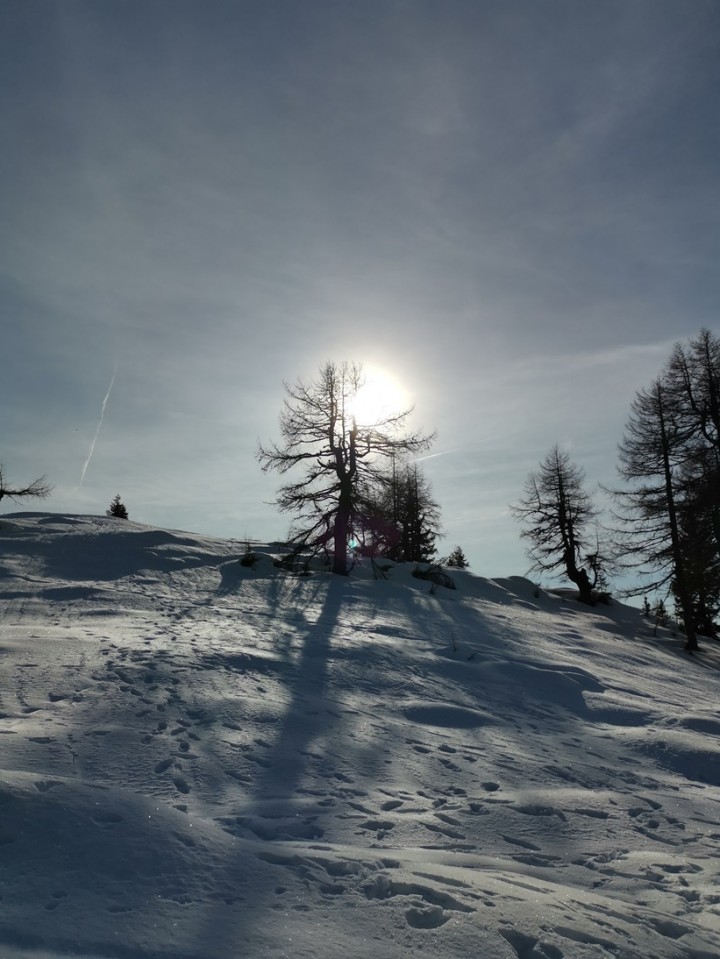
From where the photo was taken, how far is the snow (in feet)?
9.72

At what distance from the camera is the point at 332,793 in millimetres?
4945

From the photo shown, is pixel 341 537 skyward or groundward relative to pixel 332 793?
skyward

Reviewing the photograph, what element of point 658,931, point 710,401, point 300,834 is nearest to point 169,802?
point 300,834

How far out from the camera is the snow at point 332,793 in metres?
2.96

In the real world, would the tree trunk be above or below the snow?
above

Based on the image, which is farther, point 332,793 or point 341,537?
point 341,537

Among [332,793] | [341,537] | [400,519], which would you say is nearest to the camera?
[332,793]

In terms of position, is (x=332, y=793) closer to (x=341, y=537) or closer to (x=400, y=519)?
(x=341, y=537)

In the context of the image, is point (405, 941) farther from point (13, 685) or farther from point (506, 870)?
point (13, 685)

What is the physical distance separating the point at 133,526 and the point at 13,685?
16.4m

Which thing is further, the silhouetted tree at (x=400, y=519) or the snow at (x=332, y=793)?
the silhouetted tree at (x=400, y=519)

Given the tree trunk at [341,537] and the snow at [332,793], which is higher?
the tree trunk at [341,537]

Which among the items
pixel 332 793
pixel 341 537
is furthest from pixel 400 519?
pixel 332 793

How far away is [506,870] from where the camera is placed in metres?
3.93
